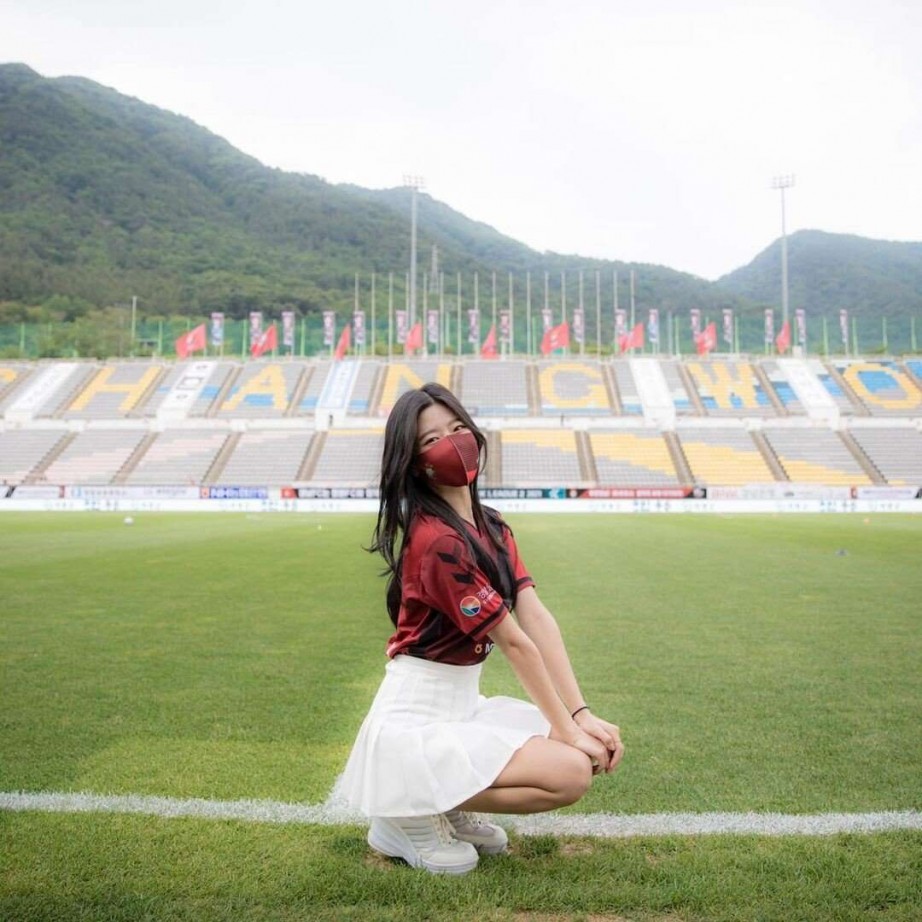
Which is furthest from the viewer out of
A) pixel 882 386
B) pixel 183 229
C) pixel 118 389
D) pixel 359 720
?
pixel 183 229

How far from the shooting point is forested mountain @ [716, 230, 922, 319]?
310 feet

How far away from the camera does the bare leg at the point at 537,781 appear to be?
2.78 m

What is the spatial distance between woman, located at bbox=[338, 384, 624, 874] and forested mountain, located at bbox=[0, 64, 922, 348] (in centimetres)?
6915

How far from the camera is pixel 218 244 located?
101m

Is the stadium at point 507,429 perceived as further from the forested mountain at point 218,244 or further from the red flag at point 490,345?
the forested mountain at point 218,244

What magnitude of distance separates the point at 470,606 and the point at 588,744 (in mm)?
639

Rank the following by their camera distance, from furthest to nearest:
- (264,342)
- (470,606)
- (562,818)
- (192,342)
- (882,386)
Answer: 1. (264,342)
2. (192,342)
3. (882,386)
4. (562,818)
5. (470,606)

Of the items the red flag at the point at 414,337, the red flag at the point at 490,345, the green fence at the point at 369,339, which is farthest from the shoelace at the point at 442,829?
the green fence at the point at 369,339

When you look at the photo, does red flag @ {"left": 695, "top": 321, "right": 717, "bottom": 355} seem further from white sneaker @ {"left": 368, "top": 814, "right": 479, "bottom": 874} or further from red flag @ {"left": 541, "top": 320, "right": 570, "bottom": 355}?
white sneaker @ {"left": 368, "top": 814, "right": 479, "bottom": 874}

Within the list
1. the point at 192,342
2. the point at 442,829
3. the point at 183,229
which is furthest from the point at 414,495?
the point at 183,229

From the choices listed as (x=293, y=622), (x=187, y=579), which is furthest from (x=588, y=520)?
(x=293, y=622)

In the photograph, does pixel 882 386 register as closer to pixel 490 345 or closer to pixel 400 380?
pixel 490 345

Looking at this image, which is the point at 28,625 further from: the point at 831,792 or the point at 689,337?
the point at 689,337

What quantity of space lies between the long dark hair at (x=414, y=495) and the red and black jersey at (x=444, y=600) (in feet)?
0.13
